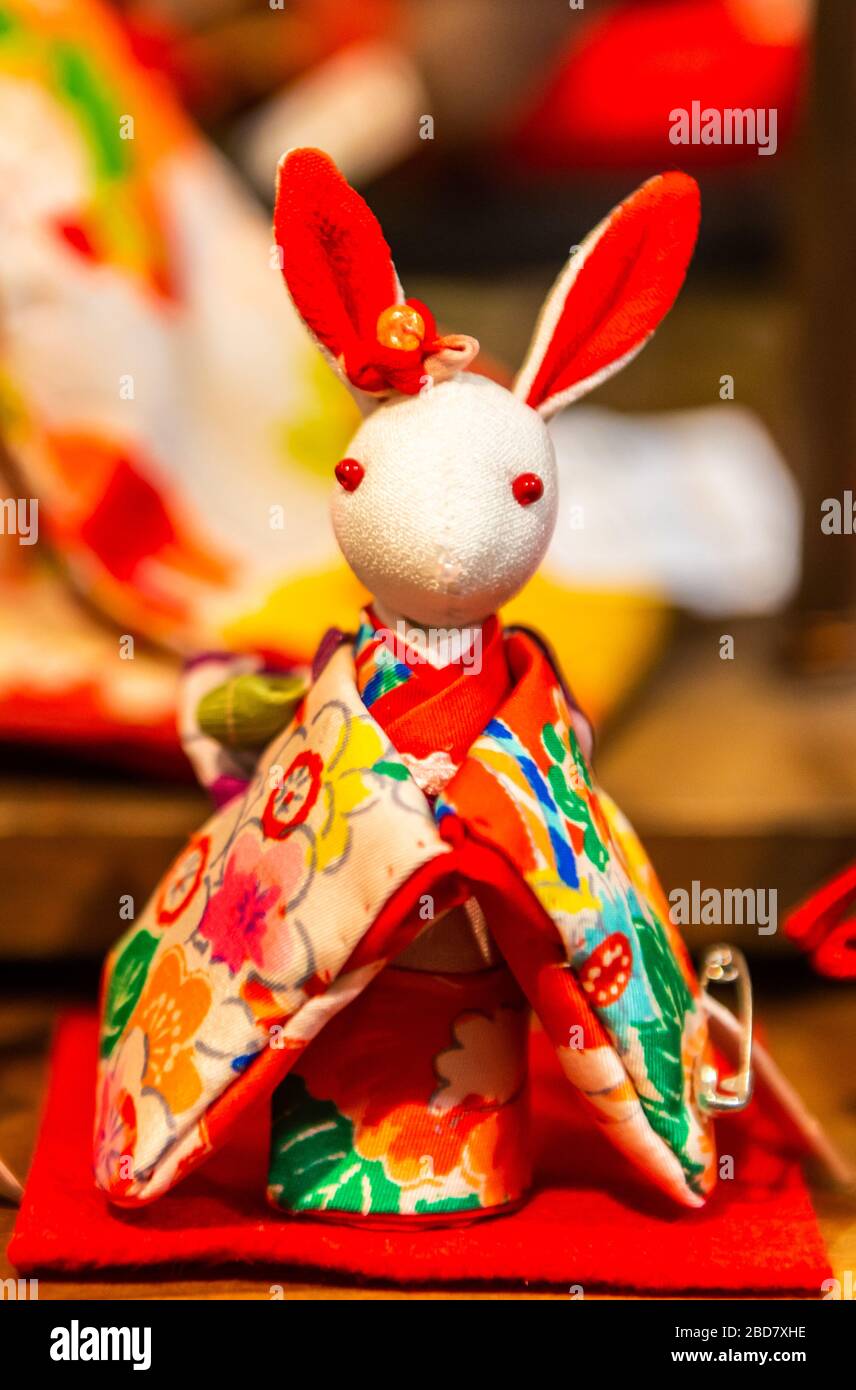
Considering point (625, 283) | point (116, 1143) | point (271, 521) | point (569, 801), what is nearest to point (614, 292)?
point (625, 283)

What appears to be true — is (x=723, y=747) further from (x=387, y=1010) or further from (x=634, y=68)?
(x=634, y=68)

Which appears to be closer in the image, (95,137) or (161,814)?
(161,814)

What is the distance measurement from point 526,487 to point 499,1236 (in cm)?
34

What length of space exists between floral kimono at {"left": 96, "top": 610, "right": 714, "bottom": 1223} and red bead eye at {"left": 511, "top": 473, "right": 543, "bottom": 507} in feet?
0.23

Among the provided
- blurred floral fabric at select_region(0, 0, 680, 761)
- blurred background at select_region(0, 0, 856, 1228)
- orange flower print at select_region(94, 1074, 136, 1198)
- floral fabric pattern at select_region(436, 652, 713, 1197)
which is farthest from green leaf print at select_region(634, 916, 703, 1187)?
blurred floral fabric at select_region(0, 0, 680, 761)

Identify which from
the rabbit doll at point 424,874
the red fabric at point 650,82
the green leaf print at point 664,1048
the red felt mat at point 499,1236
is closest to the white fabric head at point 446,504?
the rabbit doll at point 424,874

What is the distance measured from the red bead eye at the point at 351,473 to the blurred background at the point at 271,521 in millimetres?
316

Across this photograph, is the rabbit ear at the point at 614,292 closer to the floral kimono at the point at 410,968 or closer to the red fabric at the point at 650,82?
the floral kimono at the point at 410,968

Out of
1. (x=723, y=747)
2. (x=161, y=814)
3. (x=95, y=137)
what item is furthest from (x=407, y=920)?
(x=95, y=137)

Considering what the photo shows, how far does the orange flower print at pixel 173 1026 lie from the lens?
29.9 inches

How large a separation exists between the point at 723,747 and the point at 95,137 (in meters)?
0.73

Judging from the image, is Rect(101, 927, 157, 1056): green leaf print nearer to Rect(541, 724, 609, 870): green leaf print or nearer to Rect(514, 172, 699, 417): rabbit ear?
Rect(541, 724, 609, 870): green leaf print
